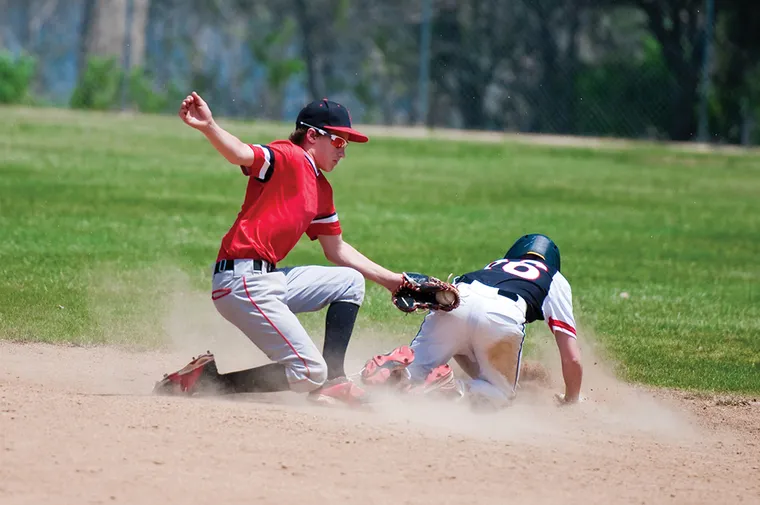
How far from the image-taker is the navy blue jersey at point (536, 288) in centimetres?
677

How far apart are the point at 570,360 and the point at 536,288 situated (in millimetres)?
441

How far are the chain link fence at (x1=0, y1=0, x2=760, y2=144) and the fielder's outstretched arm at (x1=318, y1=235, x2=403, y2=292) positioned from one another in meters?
20.0

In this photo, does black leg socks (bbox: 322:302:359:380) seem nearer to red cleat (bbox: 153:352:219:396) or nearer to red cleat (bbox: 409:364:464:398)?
red cleat (bbox: 409:364:464:398)

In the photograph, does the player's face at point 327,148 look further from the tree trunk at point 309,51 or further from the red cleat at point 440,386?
the tree trunk at point 309,51

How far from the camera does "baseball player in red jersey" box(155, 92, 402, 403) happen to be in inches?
241

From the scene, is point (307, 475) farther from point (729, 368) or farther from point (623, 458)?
point (729, 368)

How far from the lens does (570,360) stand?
683 centimetres

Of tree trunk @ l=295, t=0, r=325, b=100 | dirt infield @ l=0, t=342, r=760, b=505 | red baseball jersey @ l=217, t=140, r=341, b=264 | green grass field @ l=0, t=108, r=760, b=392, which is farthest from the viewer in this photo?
tree trunk @ l=295, t=0, r=325, b=100

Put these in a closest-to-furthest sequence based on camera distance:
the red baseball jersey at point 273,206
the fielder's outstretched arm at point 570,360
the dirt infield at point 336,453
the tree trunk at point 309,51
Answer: the dirt infield at point 336,453, the red baseball jersey at point 273,206, the fielder's outstretched arm at point 570,360, the tree trunk at point 309,51

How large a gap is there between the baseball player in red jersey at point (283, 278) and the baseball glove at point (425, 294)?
0.27m

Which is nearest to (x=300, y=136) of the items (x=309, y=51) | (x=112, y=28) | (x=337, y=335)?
(x=337, y=335)

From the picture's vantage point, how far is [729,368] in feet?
27.7

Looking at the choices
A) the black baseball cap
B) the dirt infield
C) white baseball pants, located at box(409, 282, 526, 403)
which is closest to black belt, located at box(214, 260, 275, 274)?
the dirt infield

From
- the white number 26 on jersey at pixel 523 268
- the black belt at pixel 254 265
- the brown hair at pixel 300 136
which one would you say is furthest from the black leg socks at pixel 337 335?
the white number 26 on jersey at pixel 523 268
